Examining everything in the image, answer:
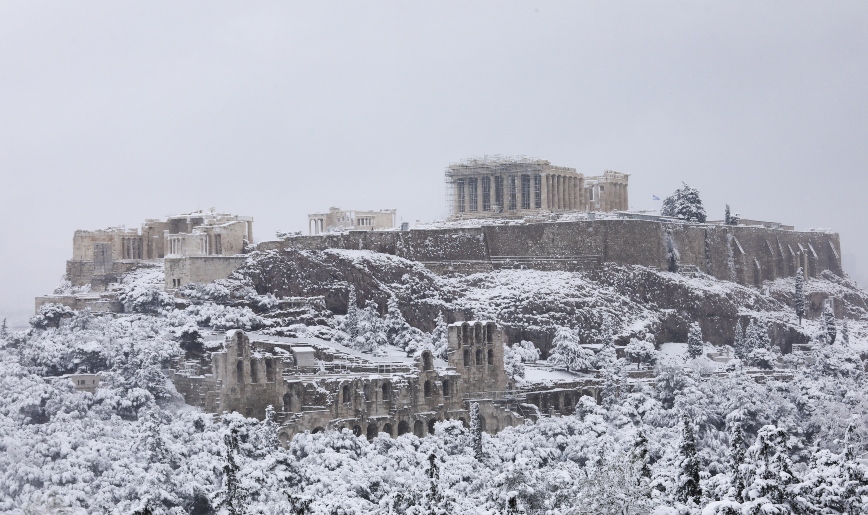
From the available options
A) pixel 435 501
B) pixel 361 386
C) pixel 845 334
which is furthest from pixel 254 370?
pixel 845 334

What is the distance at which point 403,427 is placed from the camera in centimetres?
6266

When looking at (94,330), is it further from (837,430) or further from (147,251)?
(837,430)

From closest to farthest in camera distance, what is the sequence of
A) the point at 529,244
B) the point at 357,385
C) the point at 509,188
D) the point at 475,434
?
the point at 475,434, the point at 357,385, the point at 529,244, the point at 509,188

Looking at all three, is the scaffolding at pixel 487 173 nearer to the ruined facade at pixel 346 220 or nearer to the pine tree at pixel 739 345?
the ruined facade at pixel 346 220

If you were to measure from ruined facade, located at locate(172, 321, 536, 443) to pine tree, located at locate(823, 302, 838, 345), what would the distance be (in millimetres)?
25841

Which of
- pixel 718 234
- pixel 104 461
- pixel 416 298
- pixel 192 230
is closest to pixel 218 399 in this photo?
pixel 104 461

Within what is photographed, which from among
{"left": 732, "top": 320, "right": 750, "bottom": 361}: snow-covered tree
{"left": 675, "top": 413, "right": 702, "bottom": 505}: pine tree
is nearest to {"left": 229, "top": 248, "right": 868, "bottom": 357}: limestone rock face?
{"left": 732, "top": 320, "right": 750, "bottom": 361}: snow-covered tree

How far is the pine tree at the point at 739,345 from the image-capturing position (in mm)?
78875

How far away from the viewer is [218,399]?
2328 inches

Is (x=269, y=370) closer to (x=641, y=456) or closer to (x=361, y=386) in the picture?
(x=361, y=386)

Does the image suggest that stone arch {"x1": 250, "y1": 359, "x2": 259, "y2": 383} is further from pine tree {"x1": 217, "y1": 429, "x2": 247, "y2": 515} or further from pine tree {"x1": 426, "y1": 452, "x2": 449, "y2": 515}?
pine tree {"x1": 426, "y1": 452, "x2": 449, "y2": 515}

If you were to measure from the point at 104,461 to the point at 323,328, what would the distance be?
23.3m

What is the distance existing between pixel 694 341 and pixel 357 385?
83.0 ft

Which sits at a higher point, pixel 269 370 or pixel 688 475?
pixel 269 370
